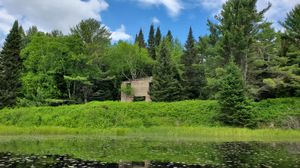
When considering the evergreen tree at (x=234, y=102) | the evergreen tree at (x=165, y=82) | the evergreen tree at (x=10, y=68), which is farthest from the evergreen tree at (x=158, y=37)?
the evergreen tree at (x=234, y=102)

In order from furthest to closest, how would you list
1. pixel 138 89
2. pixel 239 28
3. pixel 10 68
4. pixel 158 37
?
pixel 158 37
pixel 138 89
pixel 10 68
pixel 239 28

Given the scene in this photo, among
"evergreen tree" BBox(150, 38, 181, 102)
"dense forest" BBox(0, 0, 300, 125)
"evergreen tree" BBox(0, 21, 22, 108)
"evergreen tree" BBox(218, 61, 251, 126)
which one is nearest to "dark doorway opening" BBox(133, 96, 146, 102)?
"dense forest" BBox(0, 0, 300, 125)

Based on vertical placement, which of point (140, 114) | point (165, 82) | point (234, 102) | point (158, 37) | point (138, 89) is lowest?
point (140, 114)

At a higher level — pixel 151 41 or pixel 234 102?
pixel 151 41

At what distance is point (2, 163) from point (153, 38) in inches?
3078

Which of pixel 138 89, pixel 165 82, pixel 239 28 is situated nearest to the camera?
pixel 239 28

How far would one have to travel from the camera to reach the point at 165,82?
161 feet

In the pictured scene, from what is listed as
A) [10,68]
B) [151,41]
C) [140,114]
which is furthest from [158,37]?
[140,114]

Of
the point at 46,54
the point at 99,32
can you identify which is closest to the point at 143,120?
the point at 46,54

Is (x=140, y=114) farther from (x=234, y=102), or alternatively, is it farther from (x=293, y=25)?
(x=293, y=25)

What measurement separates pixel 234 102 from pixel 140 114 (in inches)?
400

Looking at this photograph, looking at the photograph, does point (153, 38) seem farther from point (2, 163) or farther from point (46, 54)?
point (2, 163)

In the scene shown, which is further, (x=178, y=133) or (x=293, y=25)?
(x=293, y=25)

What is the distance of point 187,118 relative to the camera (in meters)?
37.3
